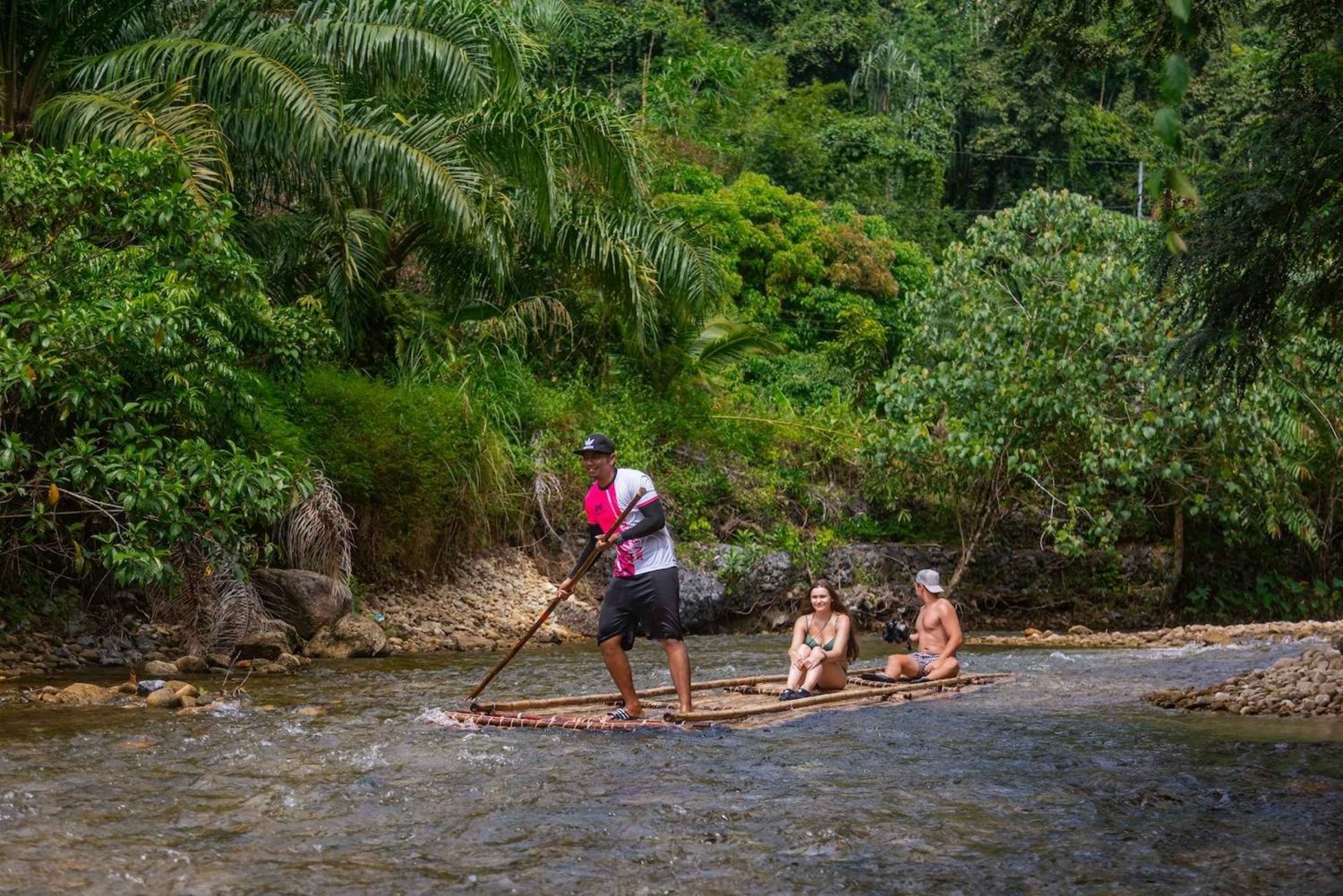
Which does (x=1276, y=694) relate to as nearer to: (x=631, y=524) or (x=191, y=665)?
(x=631, y=524)

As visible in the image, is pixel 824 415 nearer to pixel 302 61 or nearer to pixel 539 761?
pixel 302 61

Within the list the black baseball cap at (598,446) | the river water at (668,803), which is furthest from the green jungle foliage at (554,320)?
the black baseball cap at (598,446)

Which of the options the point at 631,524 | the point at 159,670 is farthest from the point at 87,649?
the point at 631,524

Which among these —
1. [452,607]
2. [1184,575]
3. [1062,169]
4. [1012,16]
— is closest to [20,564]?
[452,607]

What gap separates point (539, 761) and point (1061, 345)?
41.9ft

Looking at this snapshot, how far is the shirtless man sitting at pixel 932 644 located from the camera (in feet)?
38.6

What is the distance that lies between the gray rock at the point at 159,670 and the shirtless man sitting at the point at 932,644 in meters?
5.89

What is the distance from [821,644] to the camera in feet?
35.6

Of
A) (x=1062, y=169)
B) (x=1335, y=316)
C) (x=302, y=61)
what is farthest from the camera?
(x=1062, y=169)

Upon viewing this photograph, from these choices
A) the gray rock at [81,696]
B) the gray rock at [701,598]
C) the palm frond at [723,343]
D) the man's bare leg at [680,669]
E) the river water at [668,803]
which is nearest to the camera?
the river water at [668,803]

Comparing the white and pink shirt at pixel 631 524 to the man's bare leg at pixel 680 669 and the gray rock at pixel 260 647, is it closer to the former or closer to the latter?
the man's bare leg at pixel 680 669

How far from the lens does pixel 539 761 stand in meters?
8.16

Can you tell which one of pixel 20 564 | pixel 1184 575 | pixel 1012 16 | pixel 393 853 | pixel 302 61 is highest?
pixel 302 61

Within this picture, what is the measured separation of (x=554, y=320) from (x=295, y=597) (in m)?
7.10
